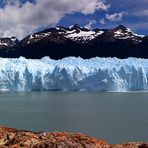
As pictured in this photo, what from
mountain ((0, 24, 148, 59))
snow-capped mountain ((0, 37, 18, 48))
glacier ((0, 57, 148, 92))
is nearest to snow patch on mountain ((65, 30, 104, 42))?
mountain ((0, 24, 148, 59))

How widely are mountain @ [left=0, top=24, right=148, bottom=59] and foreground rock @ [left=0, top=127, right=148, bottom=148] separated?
115745 mm

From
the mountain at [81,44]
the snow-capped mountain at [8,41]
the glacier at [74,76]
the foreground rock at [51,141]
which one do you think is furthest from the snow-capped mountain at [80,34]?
the foreground rock at [51,141]

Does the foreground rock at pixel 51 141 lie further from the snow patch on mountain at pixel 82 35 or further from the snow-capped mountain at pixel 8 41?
the snow-capped mountain at pixel 8 41

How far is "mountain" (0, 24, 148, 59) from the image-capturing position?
12431cm

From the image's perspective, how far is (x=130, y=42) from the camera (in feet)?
413

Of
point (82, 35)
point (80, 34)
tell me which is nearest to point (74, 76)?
point (82, 35)

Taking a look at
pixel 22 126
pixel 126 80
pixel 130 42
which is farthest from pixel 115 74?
pixel 130 42

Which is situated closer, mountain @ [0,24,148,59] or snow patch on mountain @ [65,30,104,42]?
mountain @ [0,24,148,59]

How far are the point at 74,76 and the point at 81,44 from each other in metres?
73.6

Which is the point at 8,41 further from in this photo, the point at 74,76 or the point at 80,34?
A: the point at 74,76

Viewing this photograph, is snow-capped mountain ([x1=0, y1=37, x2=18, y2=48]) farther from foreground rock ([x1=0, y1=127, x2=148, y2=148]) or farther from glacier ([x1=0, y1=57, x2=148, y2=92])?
foreground rock ([x1=0, y1=127, x2=148, y2=148])

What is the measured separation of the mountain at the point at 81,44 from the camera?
124312 millimetres

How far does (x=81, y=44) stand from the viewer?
131m

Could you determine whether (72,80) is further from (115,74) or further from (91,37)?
(91,37)
